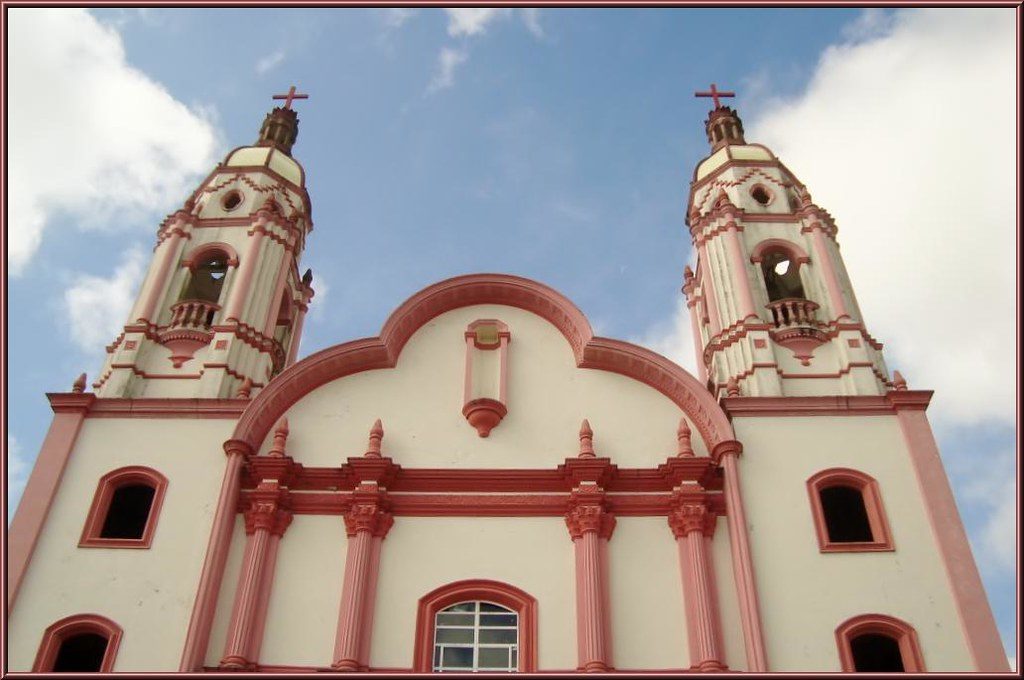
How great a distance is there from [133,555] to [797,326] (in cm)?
1333

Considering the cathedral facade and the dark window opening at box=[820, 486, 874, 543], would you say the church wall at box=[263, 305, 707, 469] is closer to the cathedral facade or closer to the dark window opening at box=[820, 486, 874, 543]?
the cathedral facade

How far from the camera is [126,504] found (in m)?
17.6

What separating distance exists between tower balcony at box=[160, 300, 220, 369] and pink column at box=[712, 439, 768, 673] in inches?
428

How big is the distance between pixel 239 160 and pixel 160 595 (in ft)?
45.4

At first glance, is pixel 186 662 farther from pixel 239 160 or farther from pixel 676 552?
pixel 239 160

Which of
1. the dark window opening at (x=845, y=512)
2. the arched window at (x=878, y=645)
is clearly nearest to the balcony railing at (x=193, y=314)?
the dark window opening at (x=845, y=512)

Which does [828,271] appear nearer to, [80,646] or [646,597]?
[646,597]

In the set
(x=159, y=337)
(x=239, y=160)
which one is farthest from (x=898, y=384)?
(x=239, y=160)

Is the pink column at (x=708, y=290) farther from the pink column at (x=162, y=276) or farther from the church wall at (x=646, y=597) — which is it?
the pink column at (x=162, y=276)

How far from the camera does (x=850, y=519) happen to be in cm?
1720

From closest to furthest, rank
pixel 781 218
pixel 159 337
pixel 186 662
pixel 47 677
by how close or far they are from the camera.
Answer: pixel 47 677, pixel 186 662, pixel 159 337, pixel 781 218

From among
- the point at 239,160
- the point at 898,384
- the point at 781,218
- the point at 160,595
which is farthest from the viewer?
the point at 239,160

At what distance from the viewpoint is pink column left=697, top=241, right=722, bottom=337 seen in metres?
21.5

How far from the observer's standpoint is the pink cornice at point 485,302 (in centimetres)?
1805
